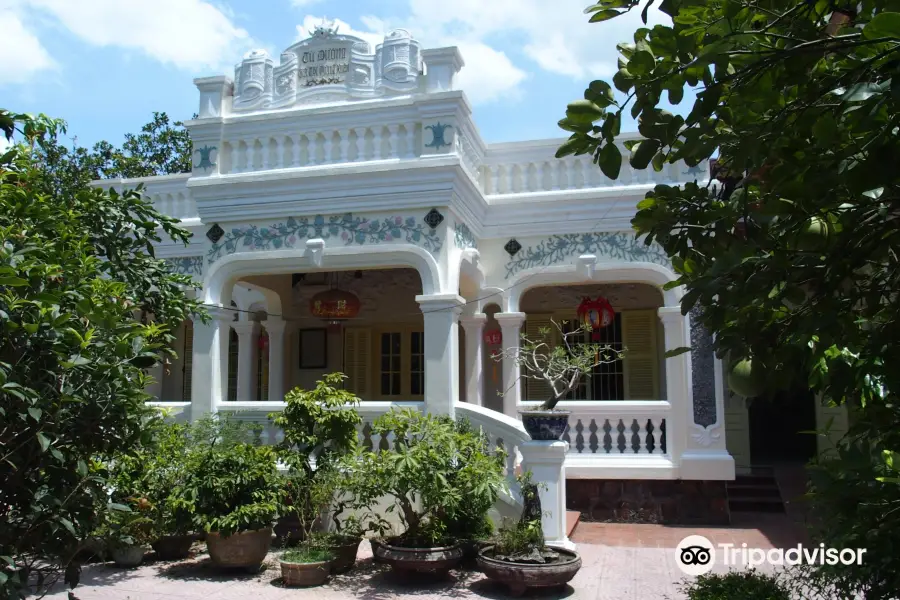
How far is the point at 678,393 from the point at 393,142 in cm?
419

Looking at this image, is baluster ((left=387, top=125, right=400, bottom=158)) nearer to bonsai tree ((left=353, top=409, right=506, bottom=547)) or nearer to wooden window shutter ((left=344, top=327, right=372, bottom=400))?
bonsai tree ((left=353, top=409, right=506, bottom=547))

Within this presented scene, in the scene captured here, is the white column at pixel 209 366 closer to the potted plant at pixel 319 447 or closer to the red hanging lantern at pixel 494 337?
the potted plant at pixel 319 447

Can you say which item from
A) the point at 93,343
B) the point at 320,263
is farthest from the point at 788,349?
the point at 320,263

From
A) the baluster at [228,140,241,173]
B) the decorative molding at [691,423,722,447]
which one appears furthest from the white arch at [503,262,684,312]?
the baluster at [228,140,241,173]

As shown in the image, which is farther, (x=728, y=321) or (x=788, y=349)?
(x=728, y=321)

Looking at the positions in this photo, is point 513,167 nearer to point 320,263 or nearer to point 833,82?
point 320,263

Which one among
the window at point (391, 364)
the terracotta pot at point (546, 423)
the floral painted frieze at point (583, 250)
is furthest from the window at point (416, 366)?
the terracotta pot at point (546, 423)

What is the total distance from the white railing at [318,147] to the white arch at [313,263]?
981 mm

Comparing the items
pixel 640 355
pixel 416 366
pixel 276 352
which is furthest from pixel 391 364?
pixel 640 355

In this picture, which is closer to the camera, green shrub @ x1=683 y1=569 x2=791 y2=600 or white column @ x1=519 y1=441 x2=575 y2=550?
green shrub @ x1=683 y1=569 x2=791 y2=600

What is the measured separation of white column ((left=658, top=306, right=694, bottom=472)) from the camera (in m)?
8.56

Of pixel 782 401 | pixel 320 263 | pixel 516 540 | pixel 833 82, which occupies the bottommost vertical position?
pixel 516 540

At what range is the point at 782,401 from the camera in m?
14.1

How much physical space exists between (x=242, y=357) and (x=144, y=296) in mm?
5583
